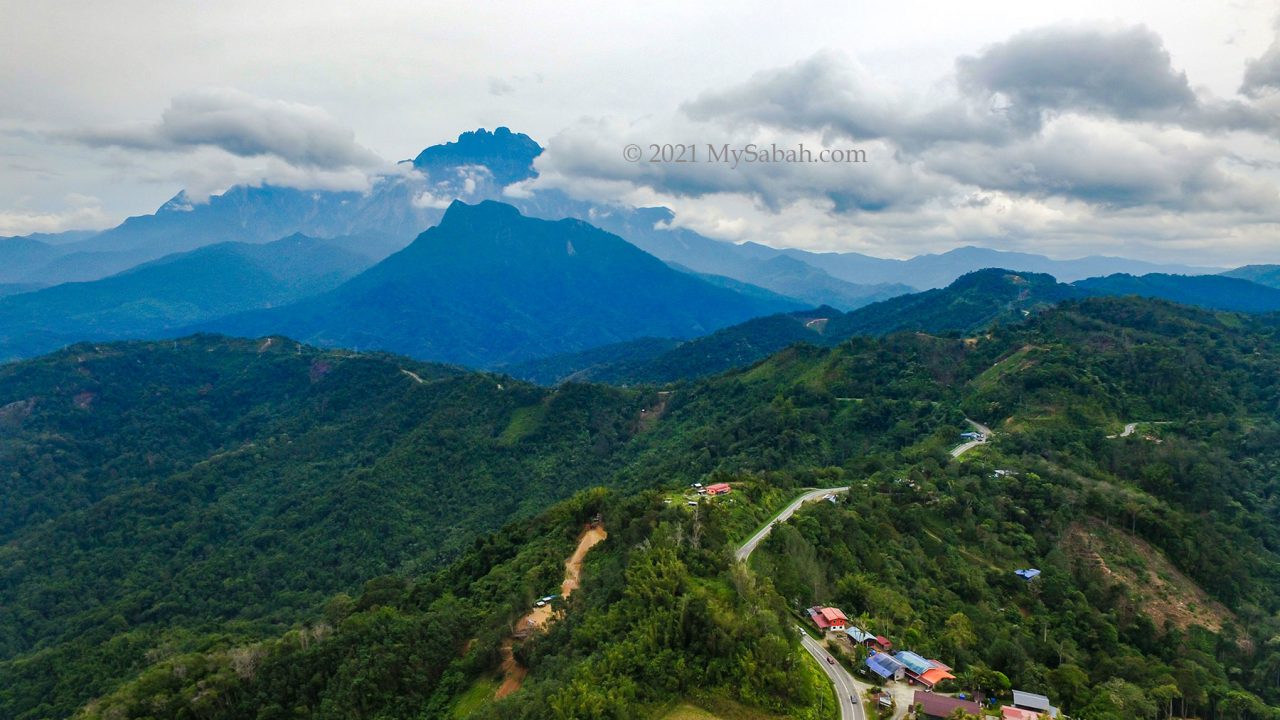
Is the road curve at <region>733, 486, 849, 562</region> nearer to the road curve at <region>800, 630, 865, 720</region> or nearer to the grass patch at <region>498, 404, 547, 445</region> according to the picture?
A: the road curve at <region>800, 630, 865, 720</region>

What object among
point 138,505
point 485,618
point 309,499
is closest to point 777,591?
point 485,618

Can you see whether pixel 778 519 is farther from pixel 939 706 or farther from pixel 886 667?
pixel 939 706

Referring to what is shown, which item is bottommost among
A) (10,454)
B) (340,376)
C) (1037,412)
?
(10,454)

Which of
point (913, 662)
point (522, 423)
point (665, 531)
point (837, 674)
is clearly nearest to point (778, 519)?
point (665, 531)

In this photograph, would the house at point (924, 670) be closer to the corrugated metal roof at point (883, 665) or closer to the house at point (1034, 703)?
the corrugated metal roof at point (883, 665)

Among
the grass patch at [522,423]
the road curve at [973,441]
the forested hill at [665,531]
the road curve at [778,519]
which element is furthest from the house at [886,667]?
the grass patch at [522,423]

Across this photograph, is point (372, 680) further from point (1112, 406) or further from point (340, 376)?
point (340, 376)
